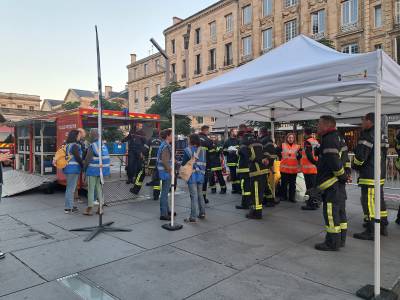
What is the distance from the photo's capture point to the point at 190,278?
144 inches

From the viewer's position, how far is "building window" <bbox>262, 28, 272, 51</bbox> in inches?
1181

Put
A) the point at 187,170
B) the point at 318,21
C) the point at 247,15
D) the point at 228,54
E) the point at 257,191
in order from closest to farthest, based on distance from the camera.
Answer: the point at 187,170, the point at 257,191, the point at 318,21, the point at 247,15, the point at 228,54

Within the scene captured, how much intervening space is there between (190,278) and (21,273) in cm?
207

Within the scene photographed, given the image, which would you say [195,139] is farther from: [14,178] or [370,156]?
[14,178]

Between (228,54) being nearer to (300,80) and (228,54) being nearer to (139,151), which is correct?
(139,151)

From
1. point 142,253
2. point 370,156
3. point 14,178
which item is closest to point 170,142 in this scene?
point 142,253

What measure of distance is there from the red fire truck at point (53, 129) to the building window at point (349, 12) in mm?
20604

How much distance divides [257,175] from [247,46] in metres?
28.5

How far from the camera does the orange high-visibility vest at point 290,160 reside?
7488mm

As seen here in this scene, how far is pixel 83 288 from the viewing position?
3.46 m

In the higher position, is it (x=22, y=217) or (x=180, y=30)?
(x=180, y=30)

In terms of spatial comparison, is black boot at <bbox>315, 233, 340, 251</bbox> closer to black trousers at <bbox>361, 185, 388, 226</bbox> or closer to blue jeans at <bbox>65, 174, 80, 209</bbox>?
black trousers at <bbox>361, 185, 388, 226</bbox>

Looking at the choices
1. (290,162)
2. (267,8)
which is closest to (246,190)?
(290,162)

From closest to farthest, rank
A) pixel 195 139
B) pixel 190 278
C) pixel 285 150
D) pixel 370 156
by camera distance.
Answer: pixel 190 278 → pixel 370 156 → pixel 195 139 → pixel 285 150
